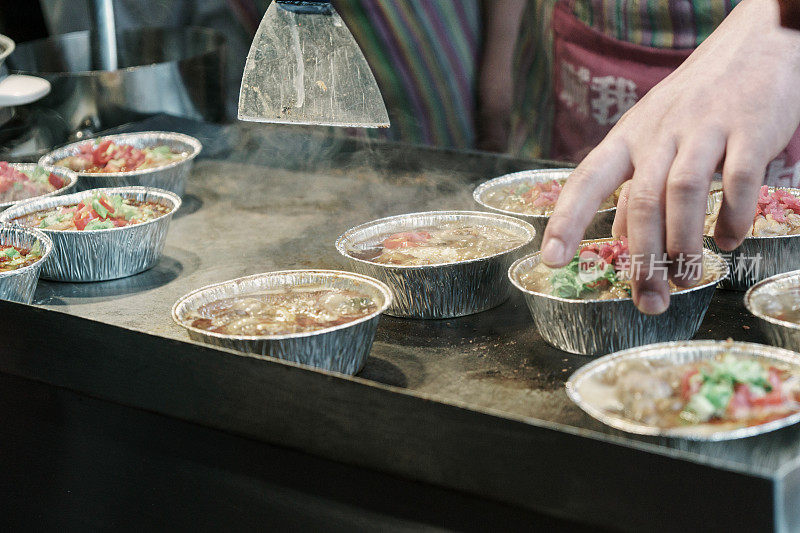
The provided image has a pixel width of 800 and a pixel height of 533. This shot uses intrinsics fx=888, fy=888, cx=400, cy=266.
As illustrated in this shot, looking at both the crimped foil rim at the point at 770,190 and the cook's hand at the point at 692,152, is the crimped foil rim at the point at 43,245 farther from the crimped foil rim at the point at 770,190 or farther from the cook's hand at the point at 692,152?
the crimped foil rim at the point at 770,190

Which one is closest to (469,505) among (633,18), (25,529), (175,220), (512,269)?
(512,269)

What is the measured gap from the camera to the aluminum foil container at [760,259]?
190 centimetres

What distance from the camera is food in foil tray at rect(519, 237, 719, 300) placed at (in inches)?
67.2

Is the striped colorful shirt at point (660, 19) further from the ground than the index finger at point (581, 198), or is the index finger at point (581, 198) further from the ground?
the striped colorful shirt at point (660, 19)

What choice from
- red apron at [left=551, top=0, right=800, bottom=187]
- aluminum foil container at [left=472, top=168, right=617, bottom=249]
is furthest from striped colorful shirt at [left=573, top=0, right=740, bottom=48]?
aluminum foil container at [left=472, top=168, right=617, bottom=249]

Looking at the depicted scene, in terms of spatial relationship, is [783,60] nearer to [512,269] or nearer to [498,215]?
[512,269]

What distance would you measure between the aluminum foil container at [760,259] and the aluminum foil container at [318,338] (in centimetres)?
76

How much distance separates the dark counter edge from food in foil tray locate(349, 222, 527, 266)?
0.59 m

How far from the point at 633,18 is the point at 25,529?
218 cm

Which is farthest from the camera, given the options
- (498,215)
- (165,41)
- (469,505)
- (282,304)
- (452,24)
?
(452,24)

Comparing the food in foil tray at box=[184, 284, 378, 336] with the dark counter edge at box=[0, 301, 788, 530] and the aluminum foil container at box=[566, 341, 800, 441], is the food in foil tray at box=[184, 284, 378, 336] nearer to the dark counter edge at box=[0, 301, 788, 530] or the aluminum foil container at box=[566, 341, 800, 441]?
the dark counter edge at box=[0, 301, 788, 530]

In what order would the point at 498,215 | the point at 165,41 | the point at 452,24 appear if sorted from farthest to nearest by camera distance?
the point at 452,24 < the point at 165,41 < the point at 498,215

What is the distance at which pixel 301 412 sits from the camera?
4.81ft

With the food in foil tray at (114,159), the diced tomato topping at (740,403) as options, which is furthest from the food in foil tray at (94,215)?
the diced tomato topping at (740,403)
